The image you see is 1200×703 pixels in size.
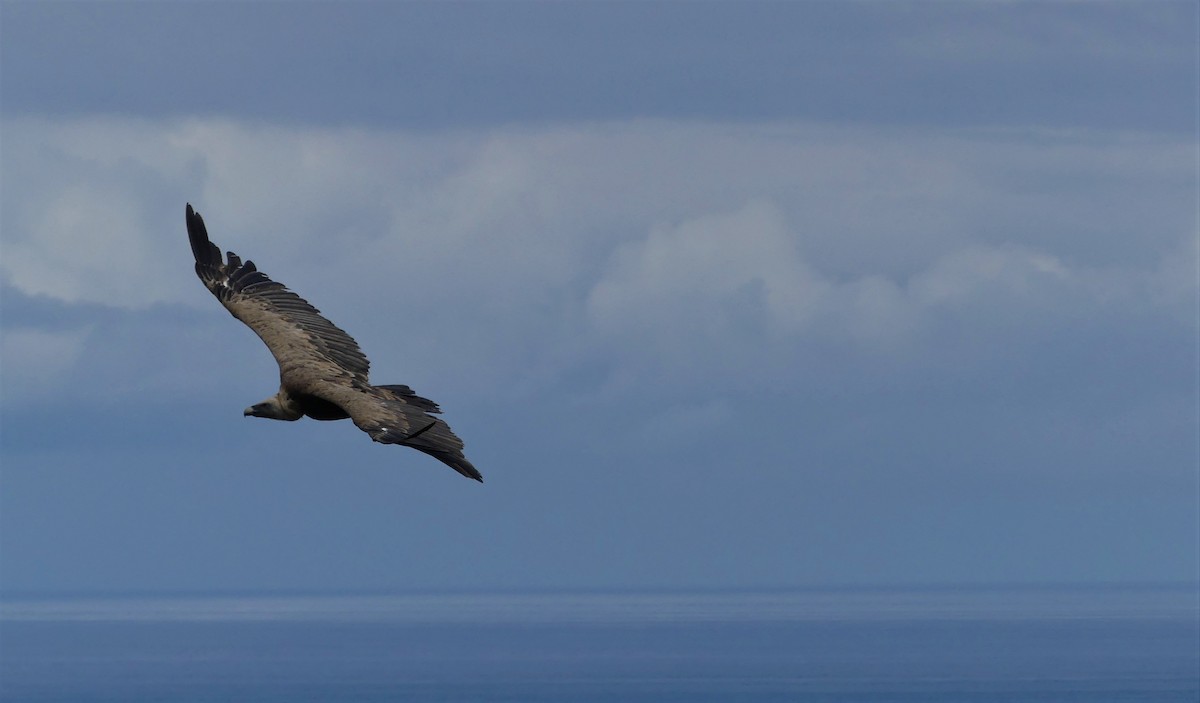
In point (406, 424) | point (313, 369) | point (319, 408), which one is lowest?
point (406, 424)

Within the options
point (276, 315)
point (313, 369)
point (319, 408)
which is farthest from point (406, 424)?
point (276, 315)

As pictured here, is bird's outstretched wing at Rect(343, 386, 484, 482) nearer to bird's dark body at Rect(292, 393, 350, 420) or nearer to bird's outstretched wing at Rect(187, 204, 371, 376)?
bird's dark body at Rect(292, 393, 350, 420)

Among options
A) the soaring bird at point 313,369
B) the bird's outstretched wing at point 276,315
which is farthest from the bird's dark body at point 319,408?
the bird's outstretched wing at point 276,315

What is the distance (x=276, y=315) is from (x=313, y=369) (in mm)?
3442

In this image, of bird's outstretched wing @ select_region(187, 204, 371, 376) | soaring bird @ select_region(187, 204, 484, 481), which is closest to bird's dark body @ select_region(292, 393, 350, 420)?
soaring bird @ select_region(187, 204, 484, 481)

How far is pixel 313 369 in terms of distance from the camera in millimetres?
39312

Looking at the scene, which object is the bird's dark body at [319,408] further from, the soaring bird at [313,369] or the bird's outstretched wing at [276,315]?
the bird's outstretched wing at [276,315]

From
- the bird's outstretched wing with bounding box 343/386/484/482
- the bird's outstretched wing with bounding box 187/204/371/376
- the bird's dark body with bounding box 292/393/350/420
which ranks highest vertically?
the bird's outstretched wing with bounding box 187/204/371/376

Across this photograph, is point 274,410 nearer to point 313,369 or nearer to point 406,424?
point 313,369

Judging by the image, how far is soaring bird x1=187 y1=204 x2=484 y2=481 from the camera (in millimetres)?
34000

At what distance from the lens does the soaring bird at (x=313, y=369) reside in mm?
34000

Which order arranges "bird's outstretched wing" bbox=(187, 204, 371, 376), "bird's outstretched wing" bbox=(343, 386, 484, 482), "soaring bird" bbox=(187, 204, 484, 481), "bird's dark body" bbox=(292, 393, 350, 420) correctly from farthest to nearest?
"bird's outstretched wing" bbox=(187, 204, 371, 376) < "bird's dark body" bbox=(292, 393, 350, 420) < "soaring bird" bbox=(187, 204, 484, 481) < "bird's outstretched wing" bbox=(343, 386, 484, 482)

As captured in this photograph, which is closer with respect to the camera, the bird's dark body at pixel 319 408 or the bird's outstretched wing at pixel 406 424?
the bird's outstretched wing at pixel 406 424

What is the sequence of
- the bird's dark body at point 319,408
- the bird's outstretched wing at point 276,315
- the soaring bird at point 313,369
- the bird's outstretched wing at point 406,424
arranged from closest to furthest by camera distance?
the bird's outstretched wing at point 406,424, the soaring bird at point 313,369, the bird's dark body at point 319,408, the bird's outstretched wing at point 276,315
